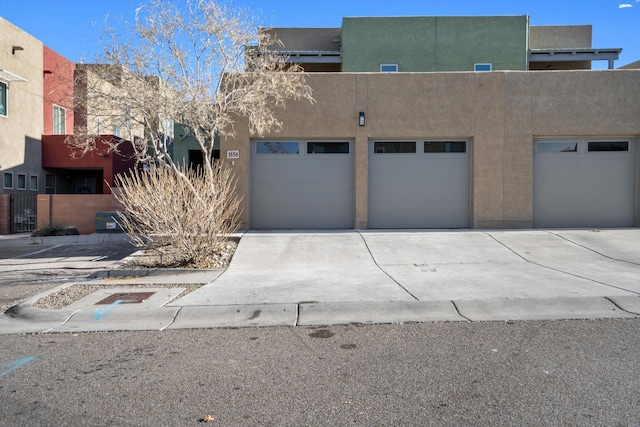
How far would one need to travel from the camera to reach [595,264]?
10.7 metres

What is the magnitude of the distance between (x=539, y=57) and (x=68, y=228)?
19500 mm

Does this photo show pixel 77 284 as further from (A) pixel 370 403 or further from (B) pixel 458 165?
(B) pixel 458 165

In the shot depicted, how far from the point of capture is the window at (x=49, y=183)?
80.5 ft

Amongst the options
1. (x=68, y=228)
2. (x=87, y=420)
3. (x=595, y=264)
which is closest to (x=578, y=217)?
(x=595, y=264)

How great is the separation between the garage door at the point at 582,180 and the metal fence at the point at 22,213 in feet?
59.0

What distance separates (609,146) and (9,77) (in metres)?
21.2

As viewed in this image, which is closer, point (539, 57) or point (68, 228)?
point (68, 228)

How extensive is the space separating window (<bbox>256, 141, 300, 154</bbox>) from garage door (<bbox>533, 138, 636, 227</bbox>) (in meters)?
6.81

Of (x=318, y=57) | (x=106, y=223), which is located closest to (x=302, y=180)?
(x=106, y=223)

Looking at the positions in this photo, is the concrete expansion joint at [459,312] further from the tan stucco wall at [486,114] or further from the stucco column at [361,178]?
the tan stucco wall at [486,114]

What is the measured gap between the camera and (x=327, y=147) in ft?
50.2

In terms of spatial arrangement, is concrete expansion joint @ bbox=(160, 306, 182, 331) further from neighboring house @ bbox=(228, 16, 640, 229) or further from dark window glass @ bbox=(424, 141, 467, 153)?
dark window glass @ bbox=(424, 141, 467, 153)

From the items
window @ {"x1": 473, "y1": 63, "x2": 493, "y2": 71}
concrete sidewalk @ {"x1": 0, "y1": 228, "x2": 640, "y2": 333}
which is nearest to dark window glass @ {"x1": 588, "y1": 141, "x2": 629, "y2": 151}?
concrete sidewalk @ {"x1": 0, "y1": 228, "x2": 640, "y2": 333}

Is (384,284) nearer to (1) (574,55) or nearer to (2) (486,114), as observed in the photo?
(2) (486,114)
